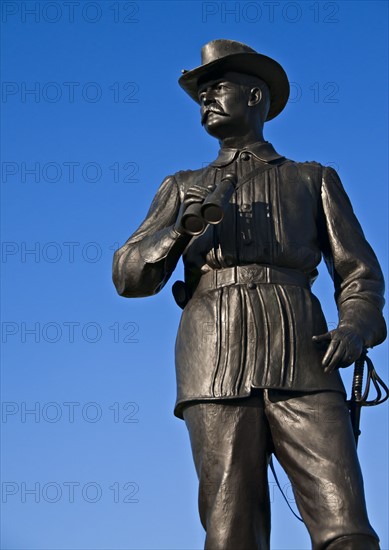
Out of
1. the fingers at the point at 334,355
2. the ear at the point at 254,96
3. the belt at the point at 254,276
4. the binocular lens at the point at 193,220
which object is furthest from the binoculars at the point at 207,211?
the fingers at the point at 334,355

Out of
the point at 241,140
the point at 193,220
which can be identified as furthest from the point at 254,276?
the point at 241,140

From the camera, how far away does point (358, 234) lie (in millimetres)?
8930

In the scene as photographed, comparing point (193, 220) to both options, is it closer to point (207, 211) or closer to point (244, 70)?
point (207, 211)

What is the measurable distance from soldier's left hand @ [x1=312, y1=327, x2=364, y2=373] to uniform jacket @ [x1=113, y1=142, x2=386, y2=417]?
0.30ft

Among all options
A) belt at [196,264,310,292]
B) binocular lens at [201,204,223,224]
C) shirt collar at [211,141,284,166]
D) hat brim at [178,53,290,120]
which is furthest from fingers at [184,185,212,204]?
hat brim at [178,53,290,120]

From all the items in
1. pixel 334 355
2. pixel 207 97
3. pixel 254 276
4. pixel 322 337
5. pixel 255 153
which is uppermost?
pixel 207 97

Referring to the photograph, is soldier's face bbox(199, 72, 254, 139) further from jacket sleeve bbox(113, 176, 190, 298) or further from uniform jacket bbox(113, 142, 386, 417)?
jacket sleeve bbox(113, 176, 190, 298)

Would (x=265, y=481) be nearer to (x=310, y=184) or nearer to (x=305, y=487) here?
(x=305, y=487)

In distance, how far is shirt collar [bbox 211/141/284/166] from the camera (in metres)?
9.18

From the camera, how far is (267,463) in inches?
329

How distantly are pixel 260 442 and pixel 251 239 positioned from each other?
1.40 metres

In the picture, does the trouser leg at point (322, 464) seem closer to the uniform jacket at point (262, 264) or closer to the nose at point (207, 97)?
the uniform jacket at point (262, 264)

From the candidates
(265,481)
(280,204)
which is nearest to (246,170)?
(280,204)

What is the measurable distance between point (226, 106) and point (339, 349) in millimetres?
2044
